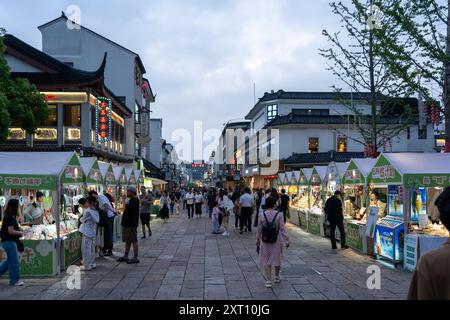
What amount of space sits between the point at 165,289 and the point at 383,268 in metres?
5.02

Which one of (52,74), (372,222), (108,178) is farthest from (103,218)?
(52,74)

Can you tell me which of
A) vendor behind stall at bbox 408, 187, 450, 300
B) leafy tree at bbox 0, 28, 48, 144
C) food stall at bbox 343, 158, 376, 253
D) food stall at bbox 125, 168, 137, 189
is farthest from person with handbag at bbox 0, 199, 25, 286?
food stall at bbox 125, 168, 137, 189

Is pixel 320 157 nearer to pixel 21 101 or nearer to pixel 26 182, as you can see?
pixel 21 101

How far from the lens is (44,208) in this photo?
11750mm

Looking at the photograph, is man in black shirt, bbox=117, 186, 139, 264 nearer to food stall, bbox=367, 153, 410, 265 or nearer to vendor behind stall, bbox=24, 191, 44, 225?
vendor behind stall, bbox=24, 191, 44, 225

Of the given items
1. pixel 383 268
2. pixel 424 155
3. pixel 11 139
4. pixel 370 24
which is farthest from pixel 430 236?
pixel 11 139

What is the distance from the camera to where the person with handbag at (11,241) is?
8.55 metres

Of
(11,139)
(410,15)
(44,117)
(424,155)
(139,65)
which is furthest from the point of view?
(139,65)

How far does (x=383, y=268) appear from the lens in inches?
416

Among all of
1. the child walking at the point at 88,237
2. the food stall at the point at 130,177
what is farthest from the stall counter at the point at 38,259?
the food stall at the point at 130,177

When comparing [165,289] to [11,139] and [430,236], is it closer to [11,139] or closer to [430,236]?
[430,236]

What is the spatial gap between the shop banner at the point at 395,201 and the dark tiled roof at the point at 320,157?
2392cm

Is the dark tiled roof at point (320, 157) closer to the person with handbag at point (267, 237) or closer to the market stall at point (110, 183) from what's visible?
the market stall at point (110, 183)

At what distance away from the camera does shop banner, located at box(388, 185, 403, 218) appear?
11.3 m
